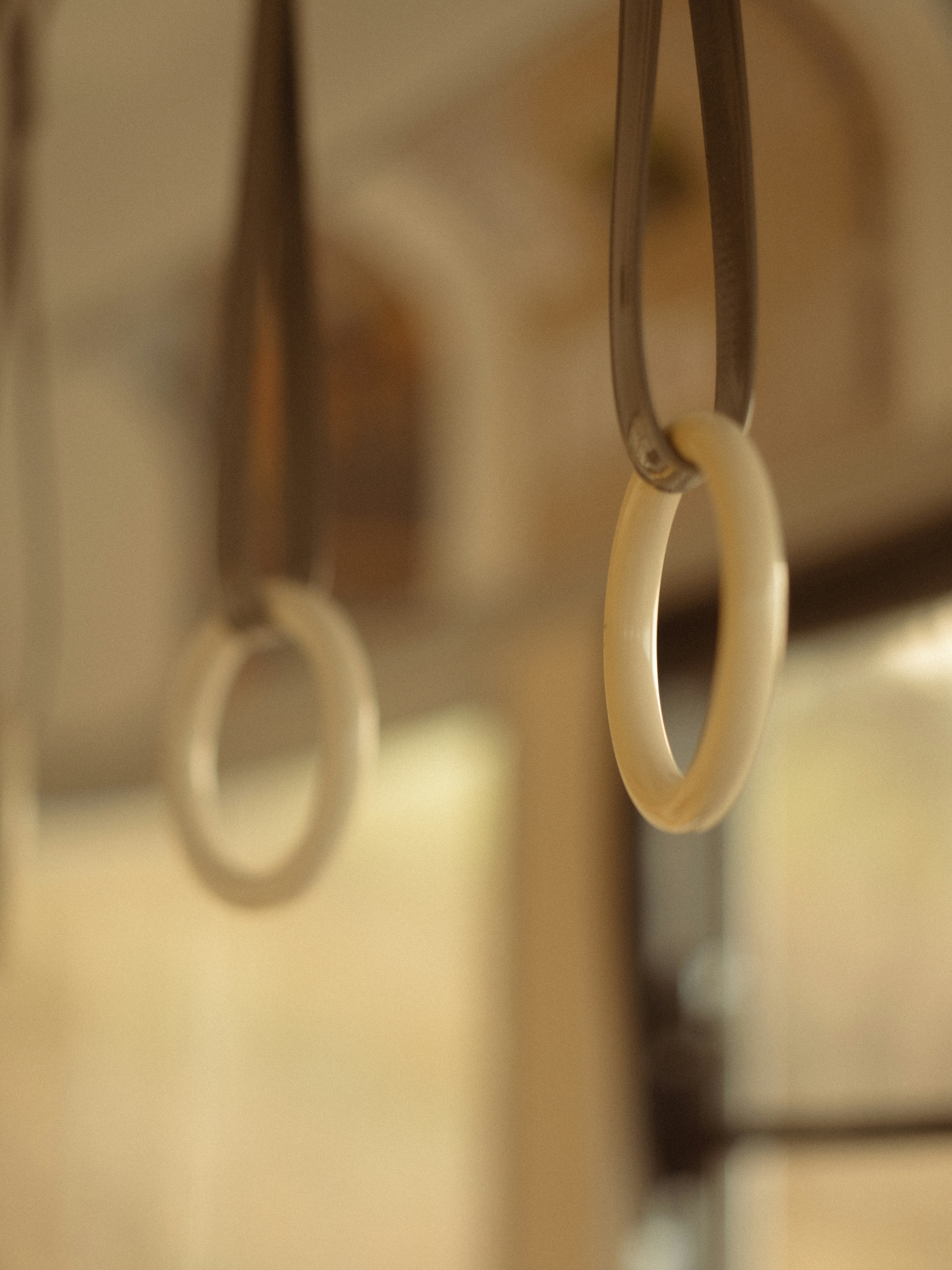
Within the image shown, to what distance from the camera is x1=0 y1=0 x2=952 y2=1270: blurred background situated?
1.28 meters

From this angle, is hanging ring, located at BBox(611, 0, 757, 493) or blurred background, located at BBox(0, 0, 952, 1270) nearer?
hanging ring, located at BBox(611, 0, 757, 493)

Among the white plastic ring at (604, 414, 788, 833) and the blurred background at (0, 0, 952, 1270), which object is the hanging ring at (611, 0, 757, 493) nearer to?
the white plastic ring at (604, 414, 788, 833)

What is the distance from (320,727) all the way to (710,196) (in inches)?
6.1

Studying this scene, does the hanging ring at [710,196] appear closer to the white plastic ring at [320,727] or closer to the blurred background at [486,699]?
the white plastic ring at [320,727]

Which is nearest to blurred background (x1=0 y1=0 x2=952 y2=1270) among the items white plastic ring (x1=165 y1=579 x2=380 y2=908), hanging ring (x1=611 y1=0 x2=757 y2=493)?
white plastic ring (x1=165 y1=579 x2=380 y2=908)

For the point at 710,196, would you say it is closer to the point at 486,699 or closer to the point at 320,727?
the point at 320,727

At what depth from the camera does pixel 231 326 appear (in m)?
0.34

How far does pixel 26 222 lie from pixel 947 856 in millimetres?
996

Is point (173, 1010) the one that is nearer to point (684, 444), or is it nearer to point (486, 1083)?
point (486, 1083)

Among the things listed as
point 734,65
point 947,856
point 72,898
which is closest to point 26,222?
point 734,65

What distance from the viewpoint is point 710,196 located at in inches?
9.0

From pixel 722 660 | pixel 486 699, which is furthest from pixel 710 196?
pixel 486 699

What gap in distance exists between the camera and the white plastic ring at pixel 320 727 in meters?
0.33

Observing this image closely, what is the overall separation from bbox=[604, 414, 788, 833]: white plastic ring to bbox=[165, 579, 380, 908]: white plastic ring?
0.32 ft
